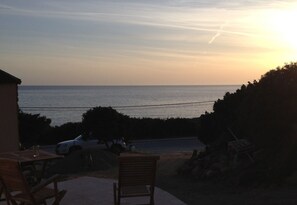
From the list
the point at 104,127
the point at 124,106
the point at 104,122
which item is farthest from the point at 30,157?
the point at 124,106

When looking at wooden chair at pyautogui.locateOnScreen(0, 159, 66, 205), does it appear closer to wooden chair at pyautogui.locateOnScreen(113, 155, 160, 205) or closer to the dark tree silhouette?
wooden chair at pyautogui.locateOnScreen(113, 155, 160, 205)

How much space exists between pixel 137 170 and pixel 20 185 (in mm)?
1500

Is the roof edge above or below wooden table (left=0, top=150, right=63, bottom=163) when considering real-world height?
above

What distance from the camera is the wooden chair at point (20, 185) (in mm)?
5926

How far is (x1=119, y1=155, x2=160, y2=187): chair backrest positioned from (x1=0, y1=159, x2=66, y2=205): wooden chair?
89 centimetres

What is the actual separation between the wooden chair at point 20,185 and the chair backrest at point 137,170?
89 cm

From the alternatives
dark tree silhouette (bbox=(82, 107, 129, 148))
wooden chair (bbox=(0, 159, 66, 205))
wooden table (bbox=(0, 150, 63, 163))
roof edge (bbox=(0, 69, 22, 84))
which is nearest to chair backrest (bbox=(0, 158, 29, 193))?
wooden chair (bbox=(0, 159, 66, 205))

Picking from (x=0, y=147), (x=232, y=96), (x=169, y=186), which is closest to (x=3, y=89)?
(x=0, y=147)

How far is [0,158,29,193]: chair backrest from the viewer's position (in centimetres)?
589

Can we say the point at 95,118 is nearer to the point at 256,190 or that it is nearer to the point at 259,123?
the point at 259,123

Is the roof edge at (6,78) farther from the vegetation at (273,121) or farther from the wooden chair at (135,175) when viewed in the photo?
the wooden chair at (135,175)

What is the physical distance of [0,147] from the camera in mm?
11188

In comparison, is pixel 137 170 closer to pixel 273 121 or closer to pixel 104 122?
pixel 273 121

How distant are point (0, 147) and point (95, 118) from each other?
5346 mm
